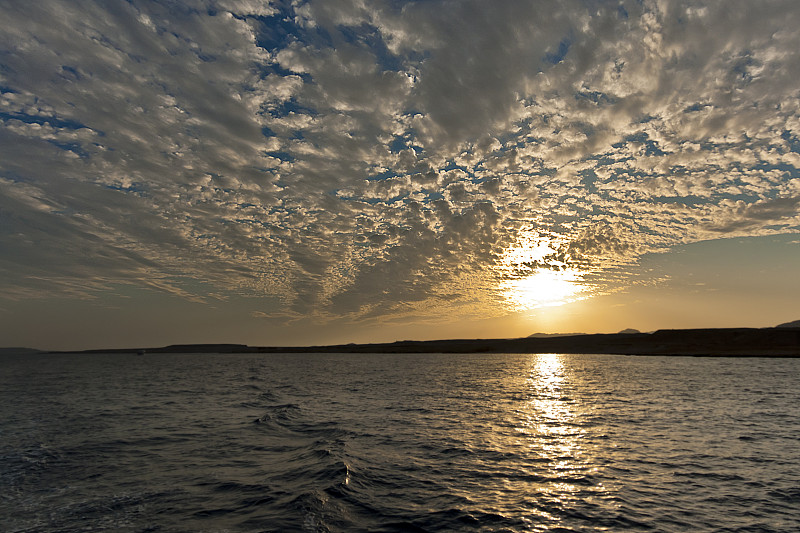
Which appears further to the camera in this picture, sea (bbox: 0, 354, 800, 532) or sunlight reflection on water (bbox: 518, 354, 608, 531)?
sunlight reflection on water (bbox: 518, 354, 608, 531)

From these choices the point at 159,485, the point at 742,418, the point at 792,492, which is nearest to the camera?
the point at 792,492

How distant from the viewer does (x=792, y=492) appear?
51.5 ft

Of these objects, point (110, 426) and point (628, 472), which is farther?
point (110, 426)

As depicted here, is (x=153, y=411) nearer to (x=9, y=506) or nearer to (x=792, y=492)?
(x=9, y=506)

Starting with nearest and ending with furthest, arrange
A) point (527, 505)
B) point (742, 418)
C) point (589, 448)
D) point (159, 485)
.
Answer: point (527, 505) < point (159, 485) < point (589, 448) < point (742, 418)

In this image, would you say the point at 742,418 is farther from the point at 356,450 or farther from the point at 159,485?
the point at 159,485

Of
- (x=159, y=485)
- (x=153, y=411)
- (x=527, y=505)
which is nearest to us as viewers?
(x=527, y=505)

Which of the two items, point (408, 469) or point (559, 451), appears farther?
point (559, 451)

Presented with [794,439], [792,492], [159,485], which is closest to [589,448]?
[792,492]

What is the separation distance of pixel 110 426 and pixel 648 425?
1567 inches

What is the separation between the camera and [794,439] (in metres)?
23.9

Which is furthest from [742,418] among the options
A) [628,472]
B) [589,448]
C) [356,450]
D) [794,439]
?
[356,450]

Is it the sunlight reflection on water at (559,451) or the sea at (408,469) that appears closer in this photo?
the sea at (408,469)

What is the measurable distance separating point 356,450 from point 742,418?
29.3 m
